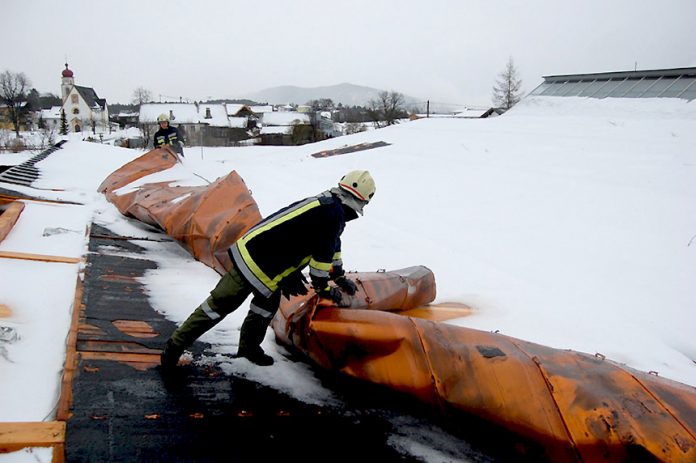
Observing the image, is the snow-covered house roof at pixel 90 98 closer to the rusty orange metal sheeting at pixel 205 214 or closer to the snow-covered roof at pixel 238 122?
the snow-covered roof at pixel 238 122

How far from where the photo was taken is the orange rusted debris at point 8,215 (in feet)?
14.8

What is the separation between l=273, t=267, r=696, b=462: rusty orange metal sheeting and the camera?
6.72ft

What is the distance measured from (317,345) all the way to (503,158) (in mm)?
10074

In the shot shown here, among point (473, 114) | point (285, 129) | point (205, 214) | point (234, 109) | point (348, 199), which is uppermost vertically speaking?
point (234, 109)

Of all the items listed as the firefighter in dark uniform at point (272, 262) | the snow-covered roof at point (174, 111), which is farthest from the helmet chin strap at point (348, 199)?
the snow-covered roof at point (174, 111)

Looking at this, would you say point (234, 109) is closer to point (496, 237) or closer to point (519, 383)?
point (496, 237)

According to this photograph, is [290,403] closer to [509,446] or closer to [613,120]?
[509,446]

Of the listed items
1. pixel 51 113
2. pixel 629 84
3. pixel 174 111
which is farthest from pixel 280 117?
pixel 629 84

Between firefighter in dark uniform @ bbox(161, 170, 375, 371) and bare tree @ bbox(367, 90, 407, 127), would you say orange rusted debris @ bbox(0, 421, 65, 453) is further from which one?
bare tree @ bbox(367, 90, 407, 127)

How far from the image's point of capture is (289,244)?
263cm

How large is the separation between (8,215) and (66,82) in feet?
226

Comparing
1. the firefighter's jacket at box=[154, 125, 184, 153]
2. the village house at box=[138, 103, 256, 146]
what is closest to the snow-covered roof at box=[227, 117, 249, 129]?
the village house at box=[138, 103, 256, 146]

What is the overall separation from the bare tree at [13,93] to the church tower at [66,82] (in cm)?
959

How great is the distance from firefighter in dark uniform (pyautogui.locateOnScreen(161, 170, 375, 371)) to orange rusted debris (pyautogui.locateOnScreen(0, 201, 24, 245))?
294 cm
